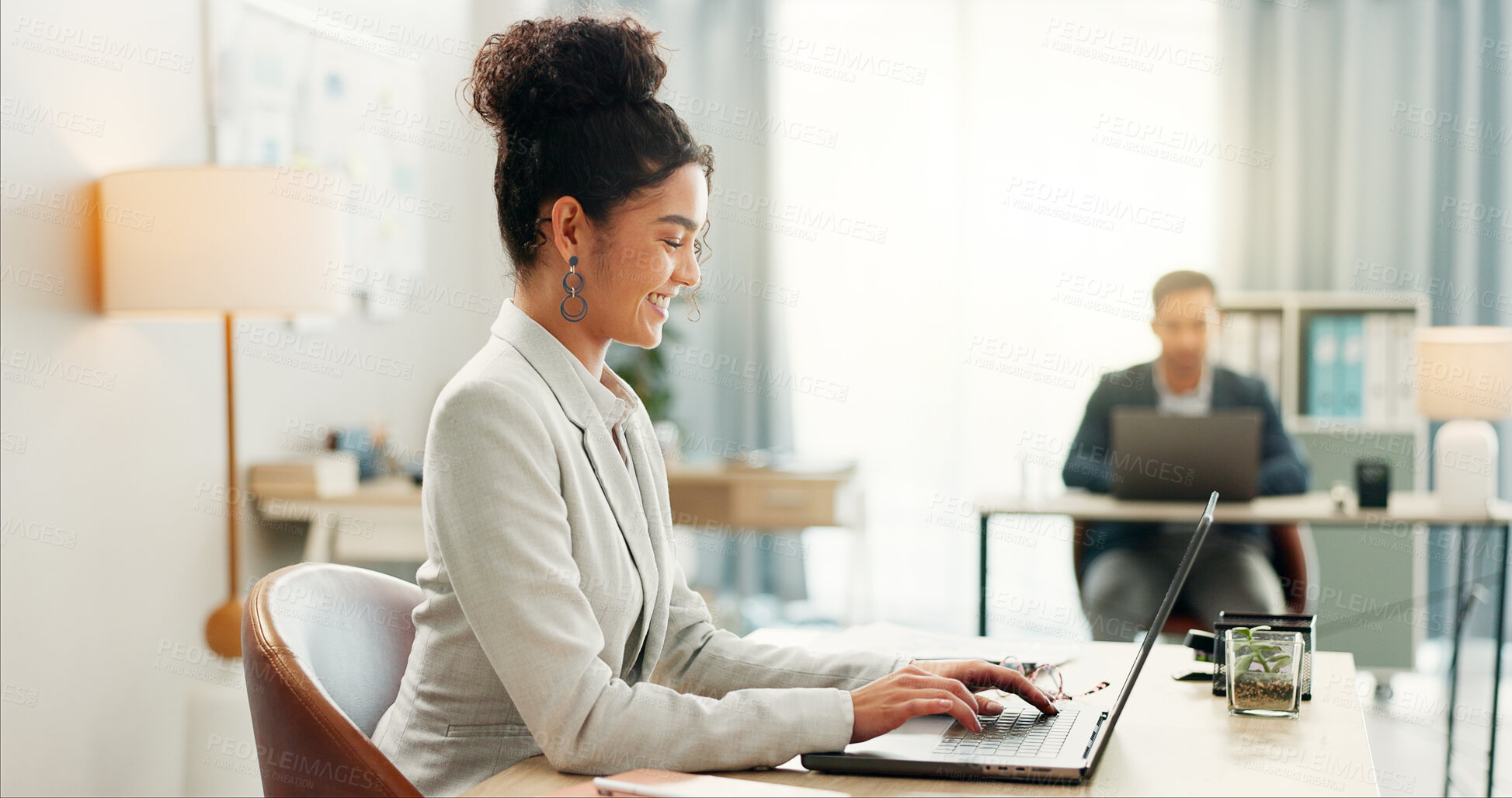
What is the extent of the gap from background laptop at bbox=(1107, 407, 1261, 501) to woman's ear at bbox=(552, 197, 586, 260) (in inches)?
82.6

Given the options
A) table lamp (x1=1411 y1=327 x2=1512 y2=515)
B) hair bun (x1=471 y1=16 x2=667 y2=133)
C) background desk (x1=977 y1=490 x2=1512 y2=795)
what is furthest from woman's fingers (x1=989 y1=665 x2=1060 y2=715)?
table lamp (x1=1411 y1=327 x2=1512 y2=515)

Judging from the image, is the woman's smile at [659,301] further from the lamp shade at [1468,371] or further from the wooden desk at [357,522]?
the lamp shade at [1468,371]

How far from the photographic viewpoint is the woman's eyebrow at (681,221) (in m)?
1.29

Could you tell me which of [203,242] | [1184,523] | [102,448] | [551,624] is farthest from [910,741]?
[1184,523]

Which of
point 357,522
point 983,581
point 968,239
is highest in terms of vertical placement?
point 968,239

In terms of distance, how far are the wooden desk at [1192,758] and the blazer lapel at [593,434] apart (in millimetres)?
212

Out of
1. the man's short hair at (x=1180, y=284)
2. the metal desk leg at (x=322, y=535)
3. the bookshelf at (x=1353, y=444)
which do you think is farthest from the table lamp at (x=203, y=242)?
the bookshelf at (x=1353, y=444)

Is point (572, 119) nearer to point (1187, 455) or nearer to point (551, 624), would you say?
point (551, 624)

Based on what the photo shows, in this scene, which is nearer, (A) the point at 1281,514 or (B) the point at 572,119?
(B) the point at 572,119

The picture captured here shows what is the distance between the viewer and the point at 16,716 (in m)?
2.28

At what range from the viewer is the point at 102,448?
8.25 feet

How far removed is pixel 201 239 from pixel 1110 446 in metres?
2.41

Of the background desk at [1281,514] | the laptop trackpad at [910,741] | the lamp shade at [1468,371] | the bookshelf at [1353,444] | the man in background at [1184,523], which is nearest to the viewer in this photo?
the laptop trackpad at [910,741]

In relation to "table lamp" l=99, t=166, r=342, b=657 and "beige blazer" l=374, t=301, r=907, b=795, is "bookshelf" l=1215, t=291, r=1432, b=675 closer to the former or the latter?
"table lamp" l=99, t=166, r=342, b=657
